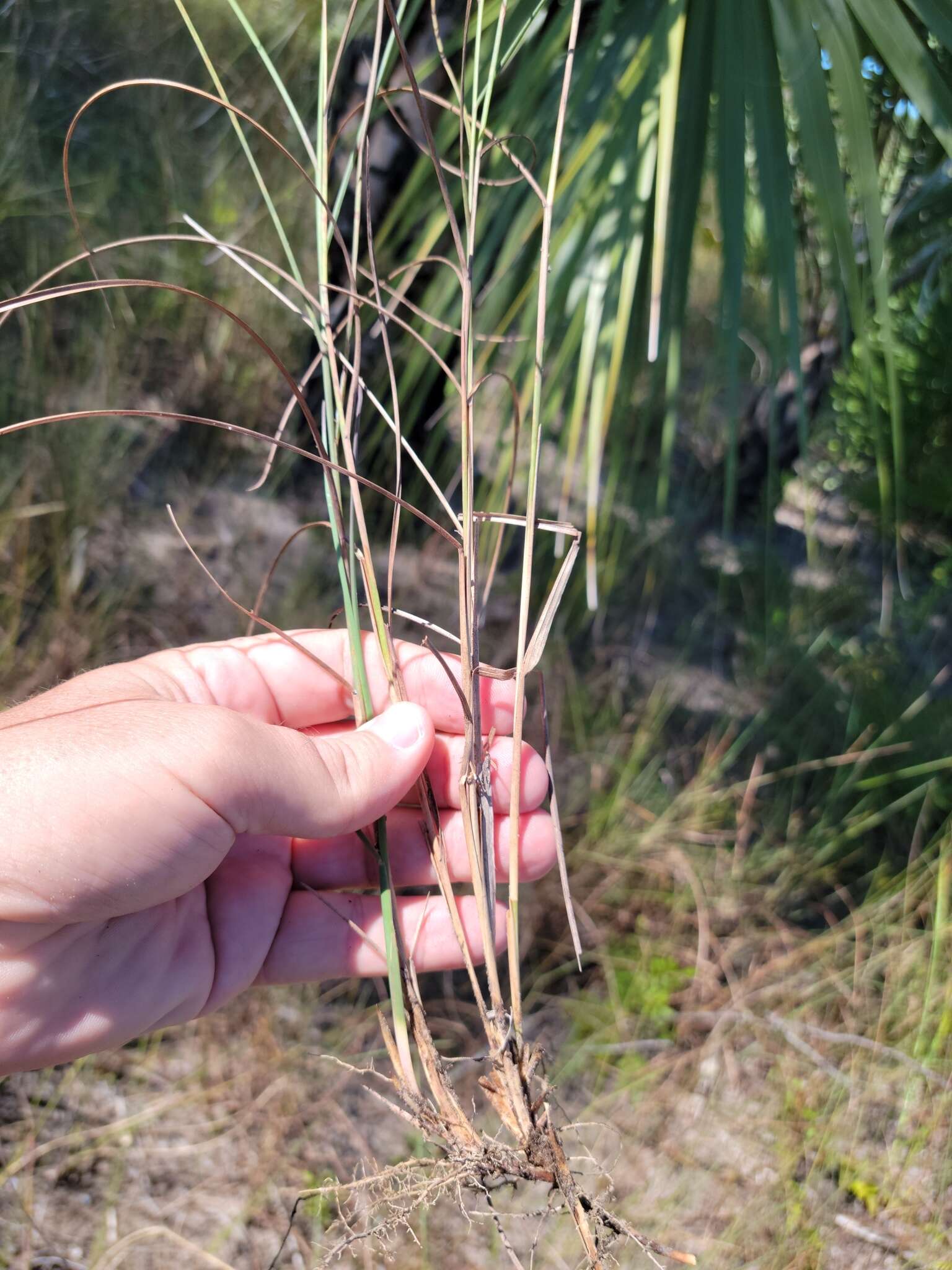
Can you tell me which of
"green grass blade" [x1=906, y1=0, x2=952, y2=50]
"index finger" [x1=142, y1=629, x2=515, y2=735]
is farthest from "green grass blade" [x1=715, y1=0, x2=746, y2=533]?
"index finger" [x1=142, y1=629, x2=515, y2=735]

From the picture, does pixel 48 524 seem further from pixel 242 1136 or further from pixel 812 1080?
pixel 812 1080

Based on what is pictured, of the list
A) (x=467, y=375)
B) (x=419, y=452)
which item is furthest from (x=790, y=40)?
(x=419, y=452)

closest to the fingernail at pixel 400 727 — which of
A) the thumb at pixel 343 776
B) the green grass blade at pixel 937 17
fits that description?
the thumb at pixel 343 776

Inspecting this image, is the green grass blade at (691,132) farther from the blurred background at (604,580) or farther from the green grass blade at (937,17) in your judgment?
the green grass blade at (937,17)

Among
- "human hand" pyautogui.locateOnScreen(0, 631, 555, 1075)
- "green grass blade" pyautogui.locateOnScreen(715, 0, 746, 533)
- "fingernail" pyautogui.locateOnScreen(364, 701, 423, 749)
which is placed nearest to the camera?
"human hand" pyautogui.locateOnScreen(0, 631, 555, 1075)

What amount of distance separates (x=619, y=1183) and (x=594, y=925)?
14.7 inches

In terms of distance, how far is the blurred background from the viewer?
95 cm

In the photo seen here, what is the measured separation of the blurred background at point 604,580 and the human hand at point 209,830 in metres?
0.30

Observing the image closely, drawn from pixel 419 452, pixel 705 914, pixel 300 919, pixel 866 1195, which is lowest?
pixel 866 1195

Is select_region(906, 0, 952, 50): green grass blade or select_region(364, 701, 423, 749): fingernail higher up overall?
select_region(906, 0, 952, 50): green grass blade

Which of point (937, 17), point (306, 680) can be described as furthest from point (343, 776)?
point (937, 17)

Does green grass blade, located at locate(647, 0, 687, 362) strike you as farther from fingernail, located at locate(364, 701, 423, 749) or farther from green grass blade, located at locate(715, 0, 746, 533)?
fingernail, located at locate(364, 701, 423, 749)

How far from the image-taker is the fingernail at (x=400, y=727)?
2.48 ft

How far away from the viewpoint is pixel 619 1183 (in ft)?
3.83
